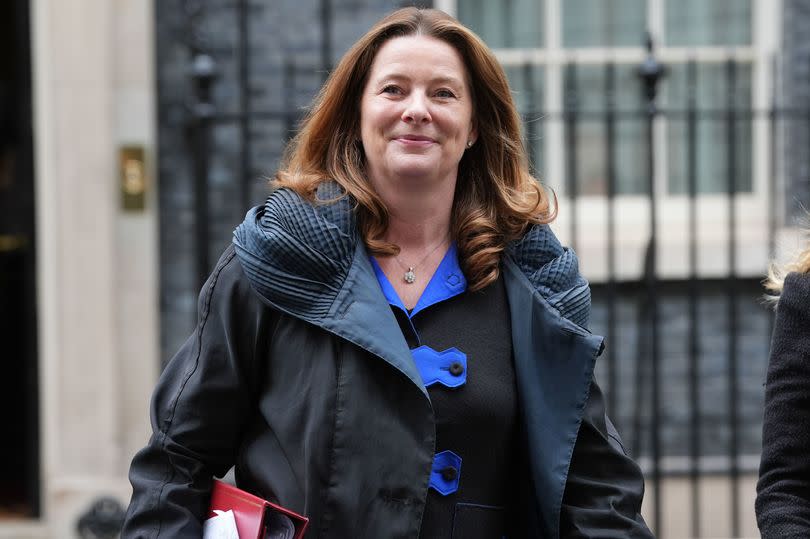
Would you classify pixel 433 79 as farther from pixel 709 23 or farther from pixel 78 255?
pixel 709 23

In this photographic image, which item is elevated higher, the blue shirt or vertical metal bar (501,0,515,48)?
vertical metal bar (501,0,515,48)

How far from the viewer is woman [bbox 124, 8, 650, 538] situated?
2.49 meters

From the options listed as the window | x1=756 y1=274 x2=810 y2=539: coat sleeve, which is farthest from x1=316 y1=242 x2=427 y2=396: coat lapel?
the window

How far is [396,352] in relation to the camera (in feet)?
8.15

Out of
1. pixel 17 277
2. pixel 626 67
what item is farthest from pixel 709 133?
pixel 17 277

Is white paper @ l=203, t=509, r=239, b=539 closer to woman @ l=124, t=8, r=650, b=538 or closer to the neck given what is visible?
woman @ l=124, t=8, r=650, b=538

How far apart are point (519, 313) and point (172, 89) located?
→ 4.25 meters

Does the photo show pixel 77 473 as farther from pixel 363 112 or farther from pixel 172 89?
pixel 363 112

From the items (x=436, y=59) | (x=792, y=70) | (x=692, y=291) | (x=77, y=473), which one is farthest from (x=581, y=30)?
(x=436, y=59)

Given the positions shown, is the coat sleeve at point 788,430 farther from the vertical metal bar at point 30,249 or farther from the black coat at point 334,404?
the vertical metal bar at point 30,249

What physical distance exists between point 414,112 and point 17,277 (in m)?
5.15

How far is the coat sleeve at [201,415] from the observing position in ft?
8.38

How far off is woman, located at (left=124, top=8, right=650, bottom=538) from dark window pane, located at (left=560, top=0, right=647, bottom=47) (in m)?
4.37

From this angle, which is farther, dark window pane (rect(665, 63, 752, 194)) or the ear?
dark window pane (rect(665, 63, 752, 194))
